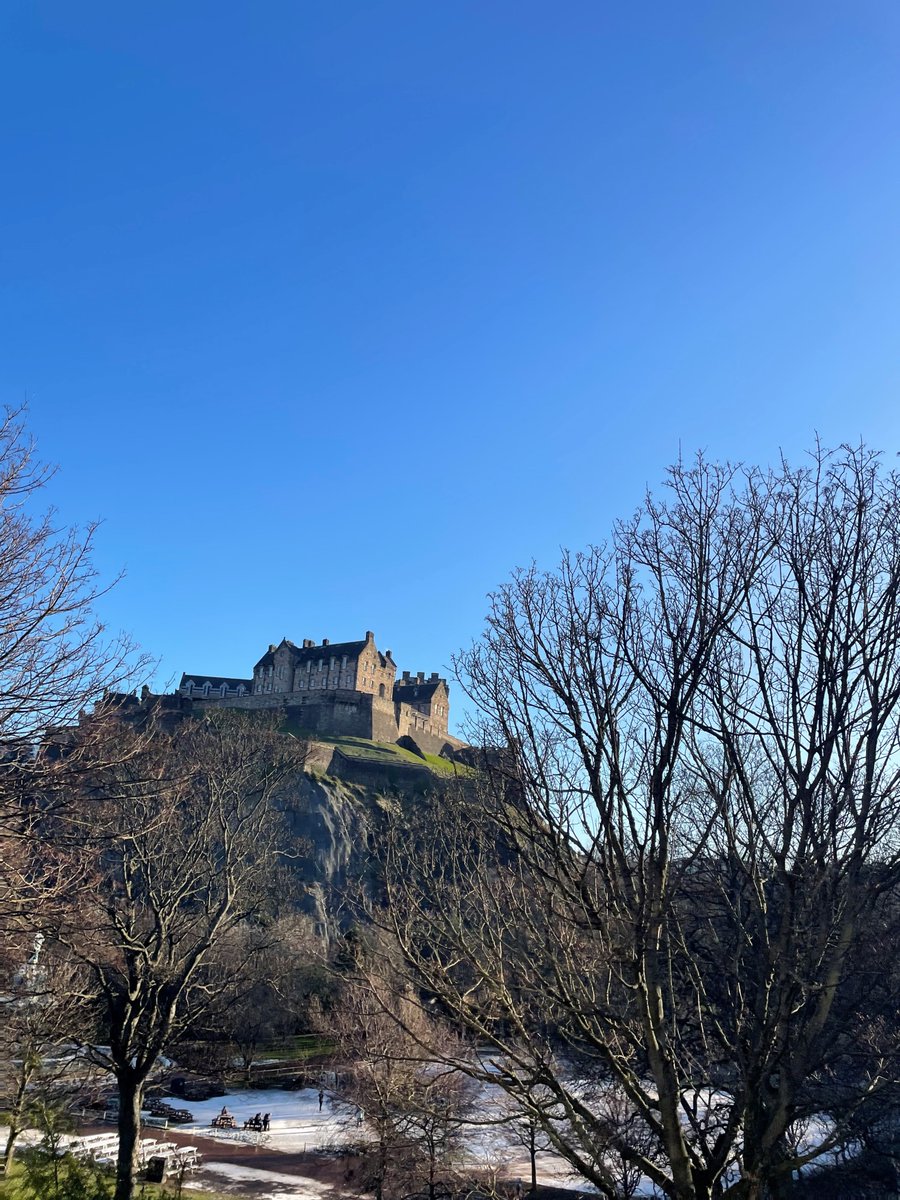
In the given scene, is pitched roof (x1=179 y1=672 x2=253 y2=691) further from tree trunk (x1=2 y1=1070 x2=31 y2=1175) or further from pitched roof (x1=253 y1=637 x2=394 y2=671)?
tree trunk (x1=2 y1=1070 x2=31 y2=1175)

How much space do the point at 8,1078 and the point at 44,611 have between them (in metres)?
16.2

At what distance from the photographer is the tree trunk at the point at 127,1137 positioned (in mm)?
13414

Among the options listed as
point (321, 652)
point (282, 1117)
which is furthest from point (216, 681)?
point (282, 1117)

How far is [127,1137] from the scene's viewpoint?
552 inches

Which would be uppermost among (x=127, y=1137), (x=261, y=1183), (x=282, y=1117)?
(x=127, y=1137)

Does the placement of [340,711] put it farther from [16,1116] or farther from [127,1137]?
[127,1137]

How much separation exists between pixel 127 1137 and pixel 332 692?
2554 inches

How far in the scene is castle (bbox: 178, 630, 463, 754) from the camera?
7750cm

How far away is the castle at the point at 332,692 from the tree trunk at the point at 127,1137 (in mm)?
60988

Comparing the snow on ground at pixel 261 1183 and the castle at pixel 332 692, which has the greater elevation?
the castle at pixel 332 692

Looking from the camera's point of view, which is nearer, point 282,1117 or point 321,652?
point 282,1117

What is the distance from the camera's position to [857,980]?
41.9 ft

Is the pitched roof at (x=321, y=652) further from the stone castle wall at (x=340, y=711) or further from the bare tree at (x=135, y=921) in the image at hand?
the bare tree at (x=135, y=921)

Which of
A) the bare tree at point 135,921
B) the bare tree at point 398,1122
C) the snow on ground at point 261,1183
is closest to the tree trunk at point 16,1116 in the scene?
the bare tree at point 135,921
